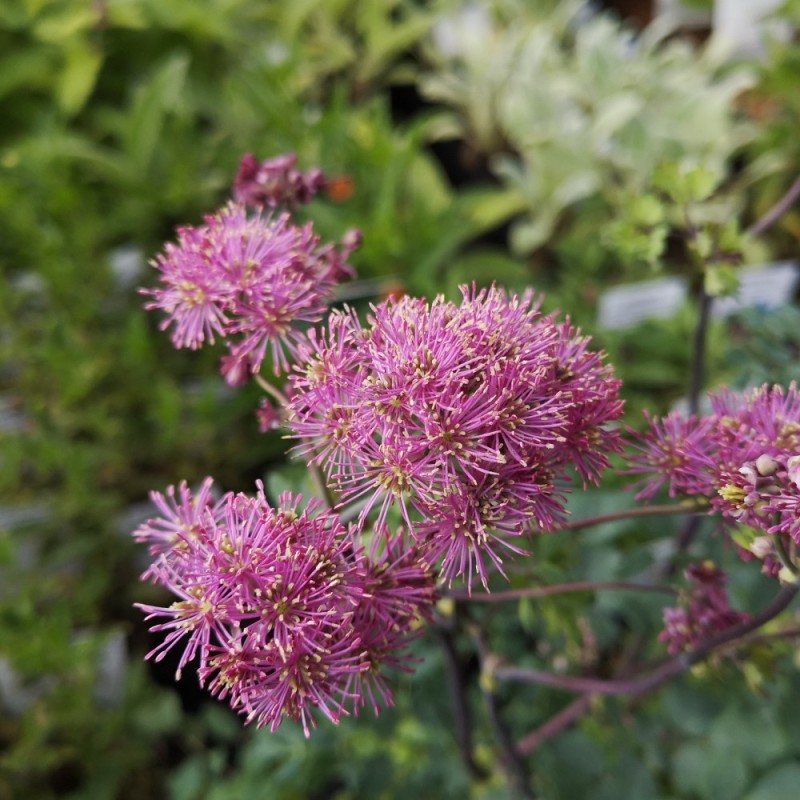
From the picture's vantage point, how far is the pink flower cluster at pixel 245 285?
471 millimetres

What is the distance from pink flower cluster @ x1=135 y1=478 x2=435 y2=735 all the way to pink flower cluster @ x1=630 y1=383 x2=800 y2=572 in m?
0.17

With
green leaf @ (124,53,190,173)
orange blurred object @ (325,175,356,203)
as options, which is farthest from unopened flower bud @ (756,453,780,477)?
green leaf @ (124,53,190,173)

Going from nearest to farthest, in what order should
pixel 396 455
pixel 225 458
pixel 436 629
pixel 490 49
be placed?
pixel 396 455
pixel 436 629
pixel 225 458
pixel 490 49

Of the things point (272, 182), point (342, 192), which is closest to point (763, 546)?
point (272, 182)

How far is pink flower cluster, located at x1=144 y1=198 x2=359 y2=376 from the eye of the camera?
47 centimetres

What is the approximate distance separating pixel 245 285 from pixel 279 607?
0.20 metres

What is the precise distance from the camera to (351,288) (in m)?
1.05

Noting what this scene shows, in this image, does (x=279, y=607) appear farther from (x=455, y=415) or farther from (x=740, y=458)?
(x=740, y=458)

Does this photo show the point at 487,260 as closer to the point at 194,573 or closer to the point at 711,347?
the point at 711,347

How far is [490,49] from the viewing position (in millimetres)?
1723

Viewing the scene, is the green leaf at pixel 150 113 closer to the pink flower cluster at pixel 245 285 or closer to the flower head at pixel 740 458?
the pink flower cluster at pixel 245 285

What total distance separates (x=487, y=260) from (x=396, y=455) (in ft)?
3.31

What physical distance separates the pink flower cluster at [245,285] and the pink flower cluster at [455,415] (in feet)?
0.17

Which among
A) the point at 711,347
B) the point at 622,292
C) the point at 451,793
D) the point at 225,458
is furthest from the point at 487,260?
the point at 451,793
